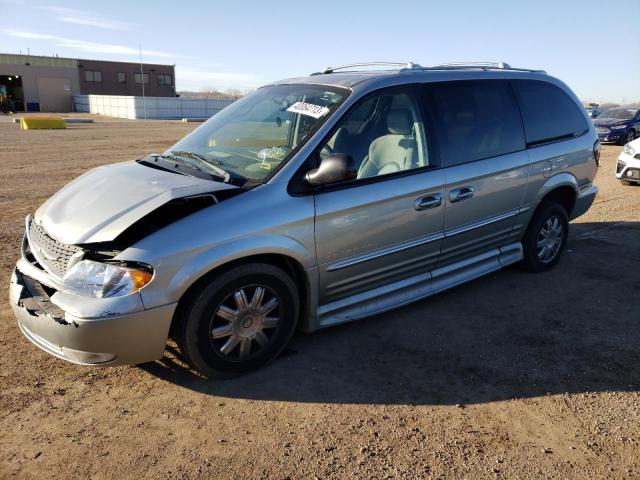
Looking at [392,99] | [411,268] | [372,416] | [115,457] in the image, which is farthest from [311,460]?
[392,99]

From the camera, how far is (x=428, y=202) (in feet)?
12.9

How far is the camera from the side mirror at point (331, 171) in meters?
3.28

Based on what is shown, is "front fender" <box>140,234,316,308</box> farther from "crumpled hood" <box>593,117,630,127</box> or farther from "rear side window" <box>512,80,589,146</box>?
"crumpled hood" <box>593,117,630,127</box>

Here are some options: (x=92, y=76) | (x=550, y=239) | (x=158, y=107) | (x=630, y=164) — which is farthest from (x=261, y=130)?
(x=92, y=76)

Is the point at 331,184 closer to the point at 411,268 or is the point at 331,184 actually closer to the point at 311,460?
the point at 411,268

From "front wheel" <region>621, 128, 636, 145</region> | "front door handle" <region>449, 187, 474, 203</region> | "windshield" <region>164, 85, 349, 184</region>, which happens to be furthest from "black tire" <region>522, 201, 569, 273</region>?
"front wheel" <region>621, 128, 636, 145</region>

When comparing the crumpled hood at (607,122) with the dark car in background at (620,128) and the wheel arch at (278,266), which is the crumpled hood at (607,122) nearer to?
the dark car in background at (620,128)

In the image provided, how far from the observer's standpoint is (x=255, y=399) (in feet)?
10.3

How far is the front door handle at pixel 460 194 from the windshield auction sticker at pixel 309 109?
4.01ft

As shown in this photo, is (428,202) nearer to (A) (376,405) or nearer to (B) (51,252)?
(A) (376,405)

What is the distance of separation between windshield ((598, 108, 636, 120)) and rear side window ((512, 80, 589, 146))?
56.8ft

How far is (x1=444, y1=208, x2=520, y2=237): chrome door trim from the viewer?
13.7 feet

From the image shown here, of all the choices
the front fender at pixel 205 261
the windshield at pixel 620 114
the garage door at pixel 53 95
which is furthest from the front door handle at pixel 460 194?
the garage door at pixel 53 95

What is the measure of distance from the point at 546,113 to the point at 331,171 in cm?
288
